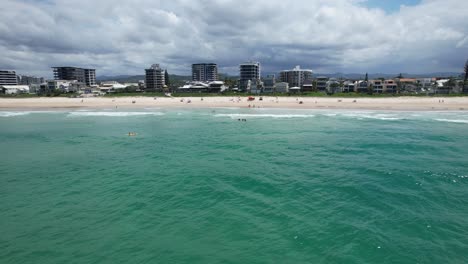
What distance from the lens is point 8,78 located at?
141625 millimetres

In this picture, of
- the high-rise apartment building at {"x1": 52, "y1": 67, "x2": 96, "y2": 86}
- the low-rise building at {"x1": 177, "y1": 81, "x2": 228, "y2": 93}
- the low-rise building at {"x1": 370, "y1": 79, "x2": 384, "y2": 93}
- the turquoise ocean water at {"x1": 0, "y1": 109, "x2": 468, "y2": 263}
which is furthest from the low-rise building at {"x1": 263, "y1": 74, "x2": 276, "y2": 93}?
the high-rise apartment building at {"x1": 52, "y1": 67, "x2": 96, "y2": 86}

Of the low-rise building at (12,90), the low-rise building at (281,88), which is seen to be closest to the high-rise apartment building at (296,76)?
the low-rise building at (281,88)

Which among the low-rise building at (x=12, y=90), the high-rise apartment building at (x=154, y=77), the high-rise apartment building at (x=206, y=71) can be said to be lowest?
the low-rise building at (x=12, y=90)

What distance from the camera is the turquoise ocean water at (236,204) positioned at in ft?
28.2

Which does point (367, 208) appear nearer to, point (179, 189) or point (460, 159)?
point (179, 189)

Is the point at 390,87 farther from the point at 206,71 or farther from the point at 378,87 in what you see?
the point at 206,71

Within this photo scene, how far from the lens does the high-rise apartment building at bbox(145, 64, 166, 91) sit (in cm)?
12988

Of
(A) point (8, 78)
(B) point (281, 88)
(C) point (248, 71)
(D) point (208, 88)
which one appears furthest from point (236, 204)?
(A) point (8, 78)

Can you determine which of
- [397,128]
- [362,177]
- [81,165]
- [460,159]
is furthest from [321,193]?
[397,128]

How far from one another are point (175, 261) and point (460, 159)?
782 inches

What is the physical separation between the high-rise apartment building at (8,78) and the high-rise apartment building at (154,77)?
72.6 meters

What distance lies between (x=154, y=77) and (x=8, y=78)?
7734 centimetres

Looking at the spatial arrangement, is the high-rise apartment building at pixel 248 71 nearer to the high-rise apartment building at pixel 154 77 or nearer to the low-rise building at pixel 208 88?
the low-rise building at pixel 208 88

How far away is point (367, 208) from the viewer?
1141 centimetres
